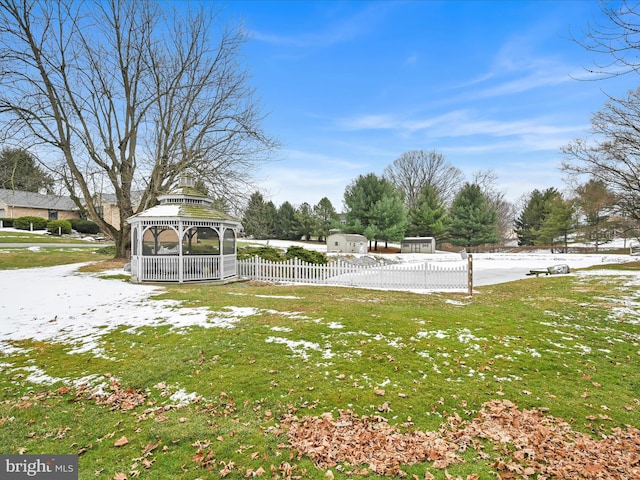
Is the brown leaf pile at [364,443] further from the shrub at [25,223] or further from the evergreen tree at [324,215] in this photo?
the shrub at [25,223]

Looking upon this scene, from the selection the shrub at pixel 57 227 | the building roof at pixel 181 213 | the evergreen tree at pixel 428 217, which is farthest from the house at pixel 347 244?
the shrub at pixel 57 227

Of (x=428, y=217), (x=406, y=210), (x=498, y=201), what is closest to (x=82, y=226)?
(x=406, y=210)

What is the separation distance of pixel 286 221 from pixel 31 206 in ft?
118

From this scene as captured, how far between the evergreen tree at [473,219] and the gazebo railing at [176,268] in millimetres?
39081

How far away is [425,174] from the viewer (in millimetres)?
56406

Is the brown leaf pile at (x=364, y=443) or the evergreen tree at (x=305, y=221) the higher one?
the evergreen tree at (x=305, y=221)

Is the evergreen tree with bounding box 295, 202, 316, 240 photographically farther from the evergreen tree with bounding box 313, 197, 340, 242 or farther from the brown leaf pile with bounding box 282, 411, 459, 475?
the brown leaf pile with bounding box 282, 411, 459, 475

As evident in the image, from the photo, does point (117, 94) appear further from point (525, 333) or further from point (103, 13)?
point (525, 333)

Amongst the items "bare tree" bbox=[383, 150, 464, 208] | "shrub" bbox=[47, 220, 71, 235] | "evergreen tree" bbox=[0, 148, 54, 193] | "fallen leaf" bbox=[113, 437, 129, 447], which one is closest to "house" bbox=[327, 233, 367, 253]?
"evergreen tree" bbox=[0, 148, 54, 193]

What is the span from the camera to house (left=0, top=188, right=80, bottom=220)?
42.9 meters

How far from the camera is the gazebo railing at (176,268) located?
13.2m

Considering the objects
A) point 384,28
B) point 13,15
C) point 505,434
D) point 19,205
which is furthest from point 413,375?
point 19,205

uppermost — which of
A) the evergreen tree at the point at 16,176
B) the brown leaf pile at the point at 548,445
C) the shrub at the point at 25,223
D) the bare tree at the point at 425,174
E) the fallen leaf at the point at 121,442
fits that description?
the bare tree at the point at 425,174

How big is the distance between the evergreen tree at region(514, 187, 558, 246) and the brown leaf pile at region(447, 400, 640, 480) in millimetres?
49855
